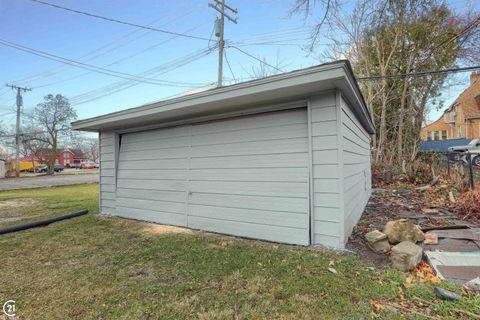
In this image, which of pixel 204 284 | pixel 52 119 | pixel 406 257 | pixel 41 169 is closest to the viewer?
pixel 204 284

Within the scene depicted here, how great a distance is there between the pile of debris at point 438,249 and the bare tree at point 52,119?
3115 centimetres

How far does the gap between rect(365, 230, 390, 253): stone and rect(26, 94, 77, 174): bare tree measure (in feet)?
102

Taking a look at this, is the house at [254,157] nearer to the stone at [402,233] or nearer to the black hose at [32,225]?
the stone at [402,233]

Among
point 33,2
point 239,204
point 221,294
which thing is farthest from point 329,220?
point 33,2

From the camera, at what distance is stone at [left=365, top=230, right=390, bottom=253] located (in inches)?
137

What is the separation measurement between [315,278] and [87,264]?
9.09 feet

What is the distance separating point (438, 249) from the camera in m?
3.42

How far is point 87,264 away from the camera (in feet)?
11.3

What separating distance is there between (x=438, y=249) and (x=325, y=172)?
166 centimetres

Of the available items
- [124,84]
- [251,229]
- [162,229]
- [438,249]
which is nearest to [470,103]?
[438,249]

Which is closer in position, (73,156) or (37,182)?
(37,182)

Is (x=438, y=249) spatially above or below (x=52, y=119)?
below

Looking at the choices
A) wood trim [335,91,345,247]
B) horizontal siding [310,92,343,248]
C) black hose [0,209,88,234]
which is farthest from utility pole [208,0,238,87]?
wood trim [335,91,345,247]

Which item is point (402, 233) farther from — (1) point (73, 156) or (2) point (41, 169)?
(1) point (73, 156)
